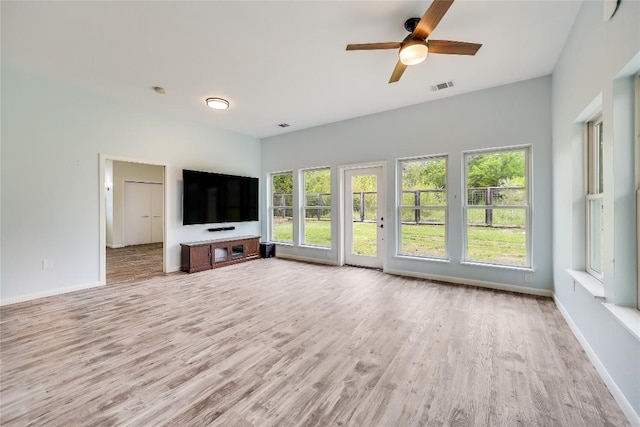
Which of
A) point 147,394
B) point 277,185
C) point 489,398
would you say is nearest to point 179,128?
point 277,185

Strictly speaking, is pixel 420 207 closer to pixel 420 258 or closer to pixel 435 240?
pixel 435 240

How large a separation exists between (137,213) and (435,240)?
887cm

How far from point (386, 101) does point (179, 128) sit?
398 centimetres

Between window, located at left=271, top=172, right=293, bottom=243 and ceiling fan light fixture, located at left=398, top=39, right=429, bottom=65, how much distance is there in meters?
4.22

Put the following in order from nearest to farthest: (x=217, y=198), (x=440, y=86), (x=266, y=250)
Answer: (x=440, y=86)
(x=217, y=198)
(x=266, y=250)

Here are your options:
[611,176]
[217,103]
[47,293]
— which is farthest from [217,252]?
[611,176]

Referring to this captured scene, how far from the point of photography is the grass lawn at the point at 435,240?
3.99 m

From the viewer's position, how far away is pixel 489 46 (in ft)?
9.75

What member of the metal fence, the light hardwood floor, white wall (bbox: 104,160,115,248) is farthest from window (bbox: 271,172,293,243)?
white wall (bbox: 104,160,115,248)

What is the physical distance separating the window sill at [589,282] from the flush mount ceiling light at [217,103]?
5.01 m

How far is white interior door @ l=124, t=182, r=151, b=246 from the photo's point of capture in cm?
834

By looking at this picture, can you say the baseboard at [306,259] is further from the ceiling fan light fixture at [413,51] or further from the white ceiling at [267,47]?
the ceiling fan light fixture at [413,51]

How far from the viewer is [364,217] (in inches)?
216

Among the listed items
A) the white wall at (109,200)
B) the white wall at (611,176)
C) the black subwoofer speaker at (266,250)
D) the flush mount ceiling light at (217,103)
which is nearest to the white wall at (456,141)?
the white wall at (611,176)
